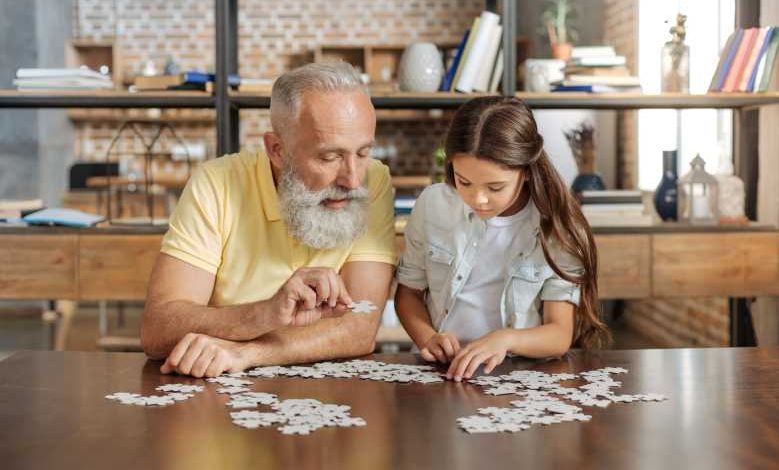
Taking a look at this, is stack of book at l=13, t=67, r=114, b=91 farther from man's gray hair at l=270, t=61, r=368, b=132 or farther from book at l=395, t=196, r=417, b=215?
man's gray hair at l=270, t=61, r=368, b=132

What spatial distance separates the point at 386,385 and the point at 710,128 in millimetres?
4134

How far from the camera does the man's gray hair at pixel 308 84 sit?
6.78 feet

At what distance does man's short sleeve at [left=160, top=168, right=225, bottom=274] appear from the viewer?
82.1 inches

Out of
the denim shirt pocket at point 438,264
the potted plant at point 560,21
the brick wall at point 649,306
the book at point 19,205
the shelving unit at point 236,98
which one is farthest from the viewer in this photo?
the potted plant at point 560,21

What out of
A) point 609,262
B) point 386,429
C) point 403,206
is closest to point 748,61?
point 609,262

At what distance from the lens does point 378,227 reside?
85.4 inches

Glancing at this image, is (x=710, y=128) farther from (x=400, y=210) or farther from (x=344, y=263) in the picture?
(x=344, y=263)

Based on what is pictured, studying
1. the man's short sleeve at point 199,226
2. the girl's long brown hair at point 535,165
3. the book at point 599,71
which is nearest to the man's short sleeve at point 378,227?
the girl's long brown hair at point 535,165

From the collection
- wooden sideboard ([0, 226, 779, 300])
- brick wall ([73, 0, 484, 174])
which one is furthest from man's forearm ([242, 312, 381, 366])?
brick wall ([73, 0, 484, 174])

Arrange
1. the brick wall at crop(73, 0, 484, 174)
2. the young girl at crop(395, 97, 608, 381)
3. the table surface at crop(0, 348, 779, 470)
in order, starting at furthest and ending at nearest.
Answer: the brick wall at crop(73, 0, 484, 174) < the young girl at crop(395, 97, 608, 381) < the table surface at crop(0, 348, 779, 470)

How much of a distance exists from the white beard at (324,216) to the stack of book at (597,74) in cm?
Answer: 194

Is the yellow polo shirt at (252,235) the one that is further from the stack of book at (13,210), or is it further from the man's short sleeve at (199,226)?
the stack of book at (13,210)

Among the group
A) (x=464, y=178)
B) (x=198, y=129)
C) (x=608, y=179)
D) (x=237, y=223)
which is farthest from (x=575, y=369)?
(x=198, y=129)

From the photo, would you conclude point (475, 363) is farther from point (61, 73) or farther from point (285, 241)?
point (61, 73)
